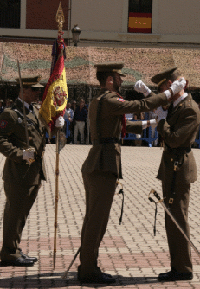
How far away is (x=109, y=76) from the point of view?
5.63 metres

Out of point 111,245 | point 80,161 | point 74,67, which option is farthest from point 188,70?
point 111,245

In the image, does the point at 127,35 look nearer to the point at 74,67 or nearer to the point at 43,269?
the point at 74,67

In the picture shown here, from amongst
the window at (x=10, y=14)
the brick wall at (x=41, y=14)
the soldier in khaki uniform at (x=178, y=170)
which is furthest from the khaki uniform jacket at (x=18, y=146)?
the window at (x=10, y=14)

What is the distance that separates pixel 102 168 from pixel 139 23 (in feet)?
81.1

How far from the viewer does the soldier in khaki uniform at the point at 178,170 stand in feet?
18.4

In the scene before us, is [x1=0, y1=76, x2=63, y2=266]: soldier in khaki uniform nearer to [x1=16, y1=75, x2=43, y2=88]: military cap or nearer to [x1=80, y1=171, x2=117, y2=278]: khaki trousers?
[x1=16, y1=75, x2=43, y2=88]: military cap

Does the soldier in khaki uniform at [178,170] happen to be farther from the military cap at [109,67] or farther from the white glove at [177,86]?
the military cap at [109,67]

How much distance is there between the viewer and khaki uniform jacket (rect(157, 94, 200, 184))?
5.60m

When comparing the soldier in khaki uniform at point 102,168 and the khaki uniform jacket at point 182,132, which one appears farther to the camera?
the khaki uniform jacket at point 182,132

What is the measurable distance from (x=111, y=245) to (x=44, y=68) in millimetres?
17494

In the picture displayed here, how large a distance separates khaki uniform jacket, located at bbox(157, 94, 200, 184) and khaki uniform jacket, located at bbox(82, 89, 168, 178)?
26 centimetres

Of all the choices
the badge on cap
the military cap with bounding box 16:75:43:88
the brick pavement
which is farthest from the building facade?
the badge on cap

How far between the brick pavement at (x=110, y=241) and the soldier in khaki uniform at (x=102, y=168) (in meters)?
0.22

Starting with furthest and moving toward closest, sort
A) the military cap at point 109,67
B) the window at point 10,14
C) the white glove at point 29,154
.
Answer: the window at point 10,14 < the white glove at point 29,154 < the military cap at point 109,67
